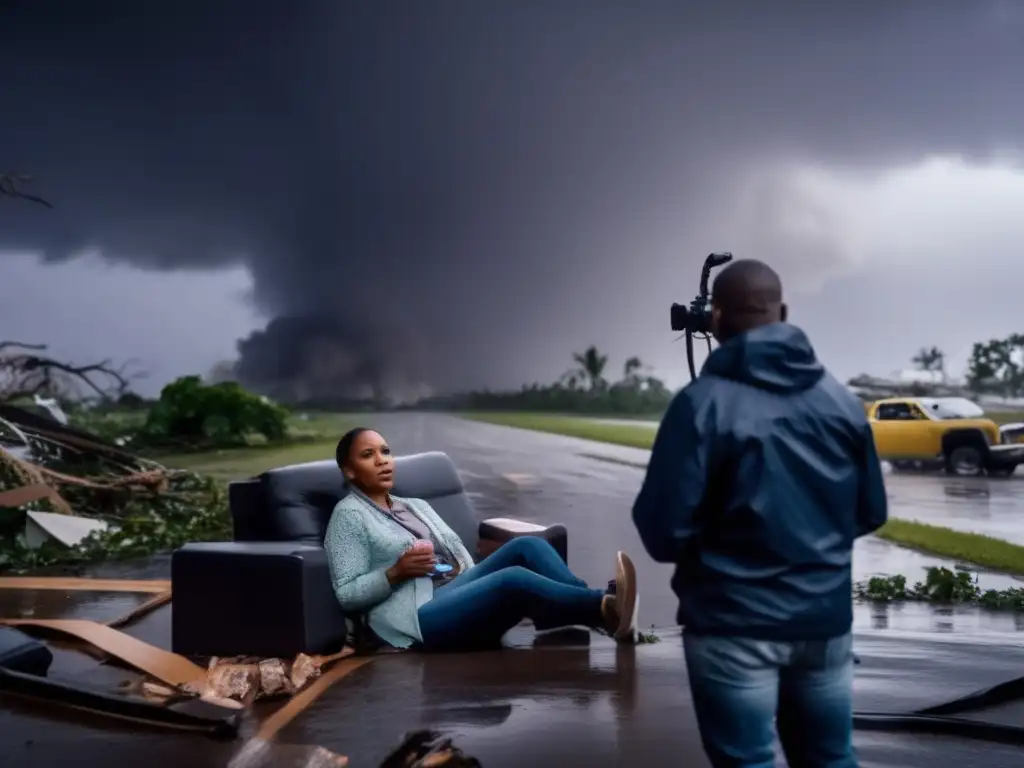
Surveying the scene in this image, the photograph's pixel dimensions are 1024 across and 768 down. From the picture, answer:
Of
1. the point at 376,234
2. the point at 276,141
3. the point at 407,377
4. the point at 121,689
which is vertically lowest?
the point at 121,689

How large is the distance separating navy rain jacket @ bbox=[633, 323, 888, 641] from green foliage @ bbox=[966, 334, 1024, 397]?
4236 millimetres

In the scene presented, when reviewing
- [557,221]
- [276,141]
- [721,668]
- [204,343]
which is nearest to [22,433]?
[204,343]

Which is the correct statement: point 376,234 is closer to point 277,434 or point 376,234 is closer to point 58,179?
point 277,434

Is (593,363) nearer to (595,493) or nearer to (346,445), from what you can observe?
(595,493)

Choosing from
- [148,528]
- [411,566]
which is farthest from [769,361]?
[148,528]

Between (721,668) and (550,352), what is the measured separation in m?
4.17

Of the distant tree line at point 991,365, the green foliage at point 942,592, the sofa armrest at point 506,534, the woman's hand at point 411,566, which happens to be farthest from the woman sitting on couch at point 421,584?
the distant tree line at point 991,365

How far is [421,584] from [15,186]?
13.2 feet

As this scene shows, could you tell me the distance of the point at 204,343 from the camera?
19.6ft

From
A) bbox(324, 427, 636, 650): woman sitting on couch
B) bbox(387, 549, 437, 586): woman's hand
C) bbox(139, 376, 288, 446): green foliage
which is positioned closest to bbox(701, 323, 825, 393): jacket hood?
bbox(324, 427, 636, 650): woman sitting on couch

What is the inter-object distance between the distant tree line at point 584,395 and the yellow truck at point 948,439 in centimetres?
117

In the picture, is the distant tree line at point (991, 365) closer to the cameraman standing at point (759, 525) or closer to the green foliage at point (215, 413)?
the green foliage at point (215, 413)

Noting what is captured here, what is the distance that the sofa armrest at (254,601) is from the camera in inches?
128

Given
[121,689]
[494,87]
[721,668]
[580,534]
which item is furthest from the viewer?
[494,87]
